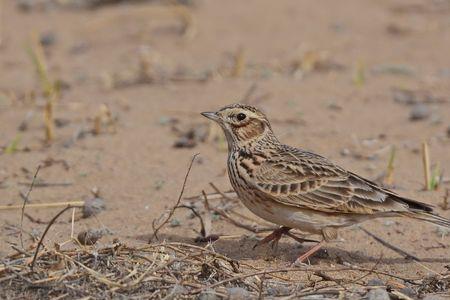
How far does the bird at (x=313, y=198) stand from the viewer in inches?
269

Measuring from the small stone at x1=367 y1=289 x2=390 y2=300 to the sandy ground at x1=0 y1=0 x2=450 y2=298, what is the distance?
3.20 ft

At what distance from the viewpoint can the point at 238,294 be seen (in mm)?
5645

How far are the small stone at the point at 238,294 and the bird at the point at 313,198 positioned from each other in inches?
43.2

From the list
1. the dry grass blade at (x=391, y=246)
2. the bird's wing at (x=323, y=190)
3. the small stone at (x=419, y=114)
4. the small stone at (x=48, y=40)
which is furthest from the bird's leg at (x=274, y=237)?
the small stone at (x=48, y=40)

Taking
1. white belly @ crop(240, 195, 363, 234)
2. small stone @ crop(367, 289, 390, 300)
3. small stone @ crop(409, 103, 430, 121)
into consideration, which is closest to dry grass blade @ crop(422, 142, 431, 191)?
white belly @ crop(240, 195, 363, 234)

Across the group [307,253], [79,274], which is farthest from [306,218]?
[79,274]

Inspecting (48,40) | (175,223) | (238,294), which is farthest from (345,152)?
(48,40)

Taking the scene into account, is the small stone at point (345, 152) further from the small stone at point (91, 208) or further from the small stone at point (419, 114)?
the small stone at point (91, 208)

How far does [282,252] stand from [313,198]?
1.93 feet

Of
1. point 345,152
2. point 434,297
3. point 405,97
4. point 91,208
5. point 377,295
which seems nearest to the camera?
point 377,295

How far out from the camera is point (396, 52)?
1316 cm

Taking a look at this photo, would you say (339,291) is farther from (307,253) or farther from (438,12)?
(438,12)

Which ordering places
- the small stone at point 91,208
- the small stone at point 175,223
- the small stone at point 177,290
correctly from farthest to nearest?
the small stone at point 91,208 → the small stone at point 175,223 → the small stone at point 177,290

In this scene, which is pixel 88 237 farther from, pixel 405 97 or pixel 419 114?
pixel 405 97
